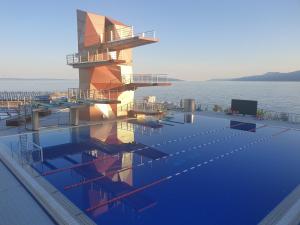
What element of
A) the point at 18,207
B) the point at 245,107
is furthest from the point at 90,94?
the point at 18,207

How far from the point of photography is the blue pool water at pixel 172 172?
9.18m

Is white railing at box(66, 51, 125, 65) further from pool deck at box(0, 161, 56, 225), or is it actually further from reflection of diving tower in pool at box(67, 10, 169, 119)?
pool deck at box(0, 161, 56, 225)

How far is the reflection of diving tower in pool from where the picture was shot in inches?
1042

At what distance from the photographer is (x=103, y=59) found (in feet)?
87.7

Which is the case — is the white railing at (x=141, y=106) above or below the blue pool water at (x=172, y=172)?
above

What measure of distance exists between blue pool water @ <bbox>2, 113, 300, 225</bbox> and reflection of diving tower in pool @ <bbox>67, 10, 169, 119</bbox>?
6.56m

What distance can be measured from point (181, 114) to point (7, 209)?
2475cm

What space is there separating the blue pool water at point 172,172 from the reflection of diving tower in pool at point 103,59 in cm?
656

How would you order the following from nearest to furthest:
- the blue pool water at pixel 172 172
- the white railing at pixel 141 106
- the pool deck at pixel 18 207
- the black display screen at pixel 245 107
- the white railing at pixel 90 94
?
the pool deck at pixel 18 207
the blue pool water at pixel 172 172
the white railing at pixel 90 94
the black display screen at pixel 245 107
the white railing at pixel 141 106

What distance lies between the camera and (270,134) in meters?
21.8

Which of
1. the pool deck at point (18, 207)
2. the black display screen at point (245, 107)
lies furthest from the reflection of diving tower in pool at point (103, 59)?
the pool deck at point (18, 207)

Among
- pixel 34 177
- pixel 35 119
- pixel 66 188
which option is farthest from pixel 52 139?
pixel 66 188

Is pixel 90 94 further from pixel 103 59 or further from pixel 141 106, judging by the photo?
pixel 141 106

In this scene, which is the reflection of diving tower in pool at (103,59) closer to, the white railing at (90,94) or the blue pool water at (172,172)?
the white railing at (90,94)
